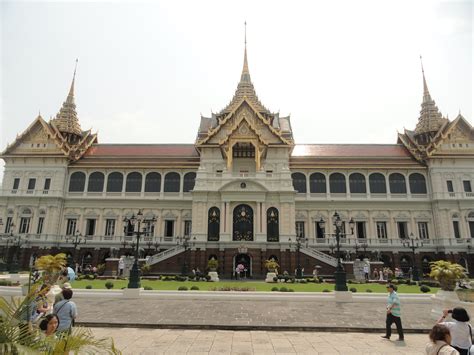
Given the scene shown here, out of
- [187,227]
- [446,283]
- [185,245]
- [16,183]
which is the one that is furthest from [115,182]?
[446,283]

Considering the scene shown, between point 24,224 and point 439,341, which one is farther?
point 24,224

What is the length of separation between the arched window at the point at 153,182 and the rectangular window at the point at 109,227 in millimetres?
5440

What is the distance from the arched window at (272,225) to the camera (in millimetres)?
31453

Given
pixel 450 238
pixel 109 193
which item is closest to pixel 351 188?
pixel 450 238

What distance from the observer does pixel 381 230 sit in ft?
117

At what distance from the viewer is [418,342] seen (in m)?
8.83

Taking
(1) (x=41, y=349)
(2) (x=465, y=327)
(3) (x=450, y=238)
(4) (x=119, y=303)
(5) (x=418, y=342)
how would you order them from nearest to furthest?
(1) (x=41, y=349)
(2) (x=465, y=327)
(5) (x=418, y=342)
(4) (x=119, y=303)
(3) (x=450, y=238)

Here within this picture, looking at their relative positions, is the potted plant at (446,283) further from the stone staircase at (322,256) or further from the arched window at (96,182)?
the arched window at (96,182)

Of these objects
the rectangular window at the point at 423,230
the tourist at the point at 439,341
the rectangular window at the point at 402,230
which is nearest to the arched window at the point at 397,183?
the rectangular window at the point at 402,230

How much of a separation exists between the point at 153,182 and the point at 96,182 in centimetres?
701

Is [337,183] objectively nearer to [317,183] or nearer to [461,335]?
[317,183]

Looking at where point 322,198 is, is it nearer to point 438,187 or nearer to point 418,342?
point 438,187

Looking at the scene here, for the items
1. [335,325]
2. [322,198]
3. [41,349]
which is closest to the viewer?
[41,349]

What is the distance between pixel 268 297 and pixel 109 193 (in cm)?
2812
